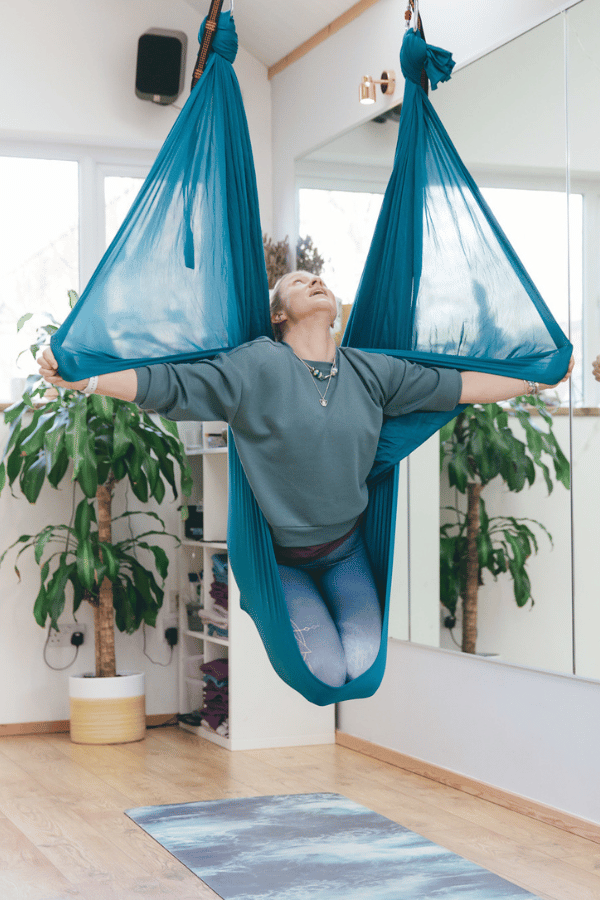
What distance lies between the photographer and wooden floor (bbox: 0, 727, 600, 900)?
2.68 m

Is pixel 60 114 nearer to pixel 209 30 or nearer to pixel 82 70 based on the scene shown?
pixel 82 70

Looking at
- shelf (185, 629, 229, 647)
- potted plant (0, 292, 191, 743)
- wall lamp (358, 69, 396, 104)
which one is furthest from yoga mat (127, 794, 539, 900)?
wall lamp (358, 69, 396, 104)

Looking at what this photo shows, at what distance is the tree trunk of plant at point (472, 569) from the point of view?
3.51 metres

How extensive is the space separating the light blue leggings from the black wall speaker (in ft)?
8.89

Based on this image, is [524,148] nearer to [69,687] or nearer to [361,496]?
[361,496]

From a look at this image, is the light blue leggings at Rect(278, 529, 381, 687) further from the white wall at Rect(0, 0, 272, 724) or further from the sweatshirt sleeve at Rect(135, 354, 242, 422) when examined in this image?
the white wall at Rect(0, 0, 272, 724)

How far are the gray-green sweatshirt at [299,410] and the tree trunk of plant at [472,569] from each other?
117 centimetres

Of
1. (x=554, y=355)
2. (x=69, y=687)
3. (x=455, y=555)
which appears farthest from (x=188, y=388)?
(x=69, y=687)

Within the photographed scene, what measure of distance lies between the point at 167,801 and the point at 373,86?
2.61 m

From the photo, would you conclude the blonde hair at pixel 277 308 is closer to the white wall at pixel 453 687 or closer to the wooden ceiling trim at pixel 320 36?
the white wall at pixel 453 687

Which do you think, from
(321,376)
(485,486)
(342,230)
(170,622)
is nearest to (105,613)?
(170,622)

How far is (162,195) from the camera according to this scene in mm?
2295

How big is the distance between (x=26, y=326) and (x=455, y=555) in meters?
2.11

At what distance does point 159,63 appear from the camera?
4477mm
